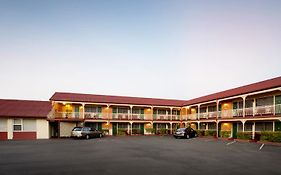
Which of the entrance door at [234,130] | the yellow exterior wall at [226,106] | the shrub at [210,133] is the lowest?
the shrub at [210,133]

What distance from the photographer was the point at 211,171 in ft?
A: 29.0

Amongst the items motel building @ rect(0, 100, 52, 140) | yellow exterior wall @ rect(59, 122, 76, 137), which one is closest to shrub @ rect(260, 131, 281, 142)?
yellow exterior wall @ rect(59, 122, 76, 137)

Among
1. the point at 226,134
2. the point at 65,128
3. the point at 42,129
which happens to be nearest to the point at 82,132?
the point at 42,129

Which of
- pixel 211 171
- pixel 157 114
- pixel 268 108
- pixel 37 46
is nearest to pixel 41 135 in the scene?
pixel 37 46

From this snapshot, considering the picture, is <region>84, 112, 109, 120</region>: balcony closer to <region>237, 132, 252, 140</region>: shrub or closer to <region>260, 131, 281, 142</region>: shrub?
<region>237, 132, 252, 140</region>: shrub

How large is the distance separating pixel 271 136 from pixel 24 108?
27.9 meters

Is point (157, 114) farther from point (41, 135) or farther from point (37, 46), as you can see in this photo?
point (37, 46)

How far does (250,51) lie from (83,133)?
862 inches

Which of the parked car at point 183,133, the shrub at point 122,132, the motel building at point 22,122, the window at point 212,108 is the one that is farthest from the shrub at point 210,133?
the motel building at point 22,122

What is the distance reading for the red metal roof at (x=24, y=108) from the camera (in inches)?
1053

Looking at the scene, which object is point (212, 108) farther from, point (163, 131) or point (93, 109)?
point (93, 109)

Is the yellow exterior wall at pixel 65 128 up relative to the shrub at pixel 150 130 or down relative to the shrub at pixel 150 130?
up

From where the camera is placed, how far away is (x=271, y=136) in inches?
858

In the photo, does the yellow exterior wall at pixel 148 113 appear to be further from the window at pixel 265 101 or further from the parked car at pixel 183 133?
the window at pixel 265 101
